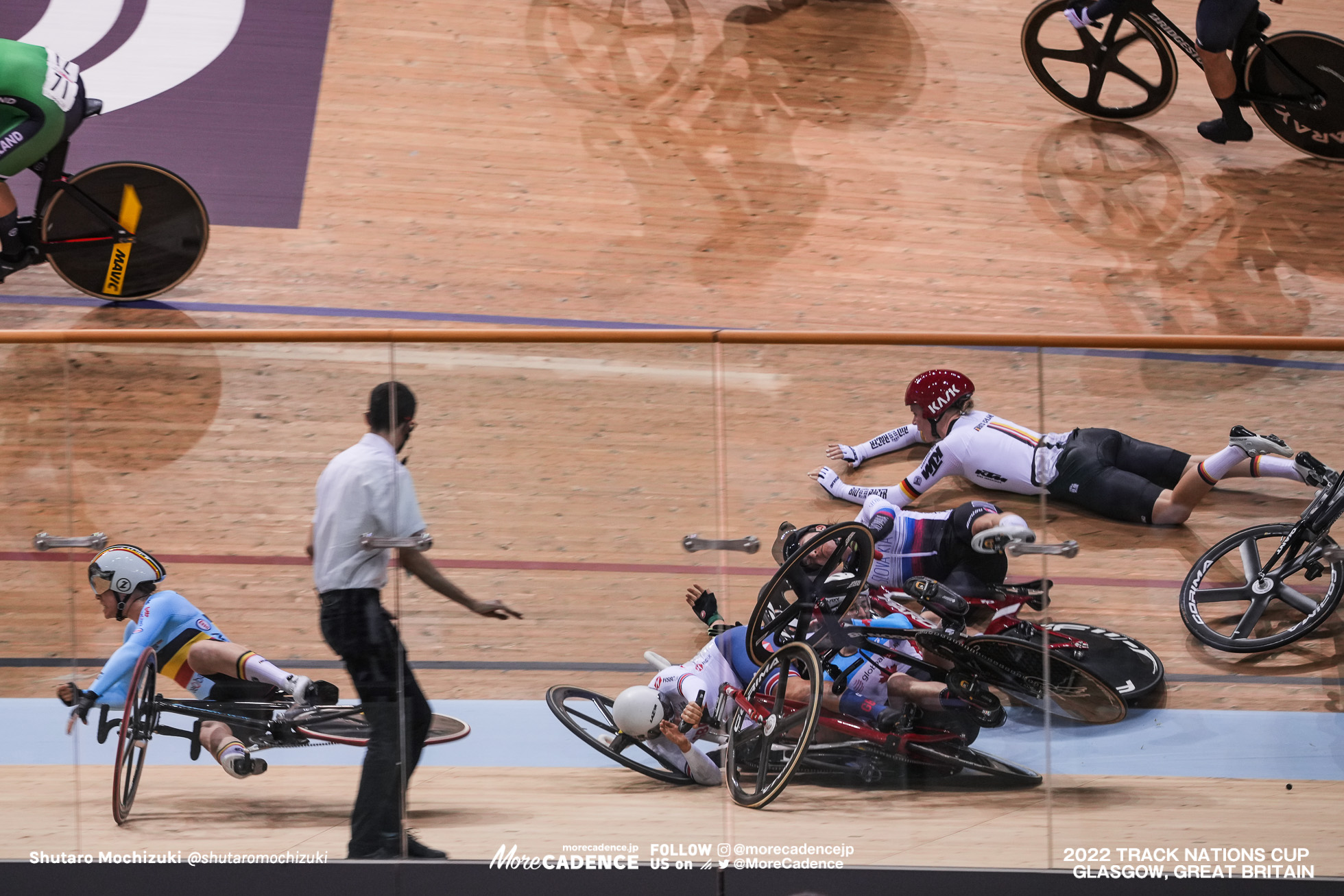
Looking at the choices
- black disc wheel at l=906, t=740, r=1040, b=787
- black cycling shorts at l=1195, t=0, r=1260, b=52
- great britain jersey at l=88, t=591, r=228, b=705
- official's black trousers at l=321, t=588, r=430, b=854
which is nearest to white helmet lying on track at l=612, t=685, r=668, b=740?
official's black trousers at l=321, t=588, r=430, b=854

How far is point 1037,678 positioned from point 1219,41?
182 inches

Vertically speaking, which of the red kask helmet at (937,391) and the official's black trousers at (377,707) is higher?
the red kask helmet at (937,391)

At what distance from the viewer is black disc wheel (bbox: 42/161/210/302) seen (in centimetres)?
554

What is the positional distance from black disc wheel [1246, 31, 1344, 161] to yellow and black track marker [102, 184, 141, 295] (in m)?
5.75

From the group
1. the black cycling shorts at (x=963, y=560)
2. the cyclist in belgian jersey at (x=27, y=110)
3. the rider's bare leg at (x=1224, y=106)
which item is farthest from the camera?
the rider's bare leg at (x=1224, y=106)

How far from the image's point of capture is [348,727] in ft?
11.2

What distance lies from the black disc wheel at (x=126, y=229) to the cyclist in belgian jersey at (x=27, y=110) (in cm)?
17

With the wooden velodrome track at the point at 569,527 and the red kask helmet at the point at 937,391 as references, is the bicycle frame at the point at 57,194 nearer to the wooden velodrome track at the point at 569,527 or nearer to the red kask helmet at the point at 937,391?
the wooden velodrome track at the point at 569,527

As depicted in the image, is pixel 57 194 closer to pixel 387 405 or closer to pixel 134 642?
pixel 134 642

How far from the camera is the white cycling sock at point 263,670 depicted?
341cm

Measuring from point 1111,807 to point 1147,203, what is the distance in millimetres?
4462

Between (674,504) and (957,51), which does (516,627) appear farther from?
(957,51)

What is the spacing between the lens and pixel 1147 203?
6902 millimetres

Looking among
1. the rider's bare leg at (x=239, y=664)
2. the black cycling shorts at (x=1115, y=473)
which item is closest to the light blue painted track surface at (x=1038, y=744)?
the rider's bare leg at (x=239, y=664)
